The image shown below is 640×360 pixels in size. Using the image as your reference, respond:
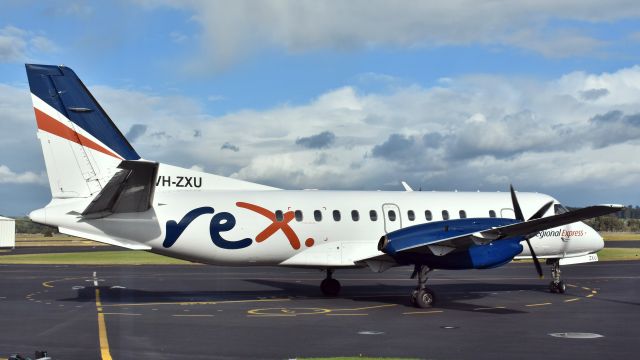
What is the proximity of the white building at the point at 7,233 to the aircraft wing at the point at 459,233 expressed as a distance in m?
60.1

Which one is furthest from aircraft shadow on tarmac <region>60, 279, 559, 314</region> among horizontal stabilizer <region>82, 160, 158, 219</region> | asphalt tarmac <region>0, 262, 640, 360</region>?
horizontal stabilizer <region>82, 160, 158, 219</region>

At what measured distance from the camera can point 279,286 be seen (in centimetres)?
2955

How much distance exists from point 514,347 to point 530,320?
4739 mm

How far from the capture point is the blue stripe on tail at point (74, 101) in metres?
20.5

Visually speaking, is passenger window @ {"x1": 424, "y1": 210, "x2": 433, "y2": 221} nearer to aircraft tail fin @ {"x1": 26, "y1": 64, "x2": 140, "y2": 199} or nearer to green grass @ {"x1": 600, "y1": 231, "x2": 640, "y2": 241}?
aircraft tail fin @ {"x1": 26, "y1": 64, "x2": 140, "y2": 199}

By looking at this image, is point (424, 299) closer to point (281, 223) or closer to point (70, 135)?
point (281, 223)

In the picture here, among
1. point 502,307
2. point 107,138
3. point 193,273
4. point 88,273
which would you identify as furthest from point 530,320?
point 88,273

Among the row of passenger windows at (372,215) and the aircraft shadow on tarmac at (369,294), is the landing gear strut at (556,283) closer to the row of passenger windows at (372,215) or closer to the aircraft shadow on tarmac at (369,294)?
the aircraft shadow on tarmac at (369,294)

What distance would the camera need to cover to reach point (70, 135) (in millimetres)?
20562

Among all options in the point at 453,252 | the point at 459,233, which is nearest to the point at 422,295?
the point at 453,252

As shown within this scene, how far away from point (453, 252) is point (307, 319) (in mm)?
5616

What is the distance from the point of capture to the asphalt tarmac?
1366cm

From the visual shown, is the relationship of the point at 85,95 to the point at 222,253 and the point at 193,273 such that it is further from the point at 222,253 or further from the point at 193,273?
the point at 193,273

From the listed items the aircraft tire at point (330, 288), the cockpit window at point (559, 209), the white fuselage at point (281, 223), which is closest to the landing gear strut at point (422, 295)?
the white fuselage at point (281, 223)
